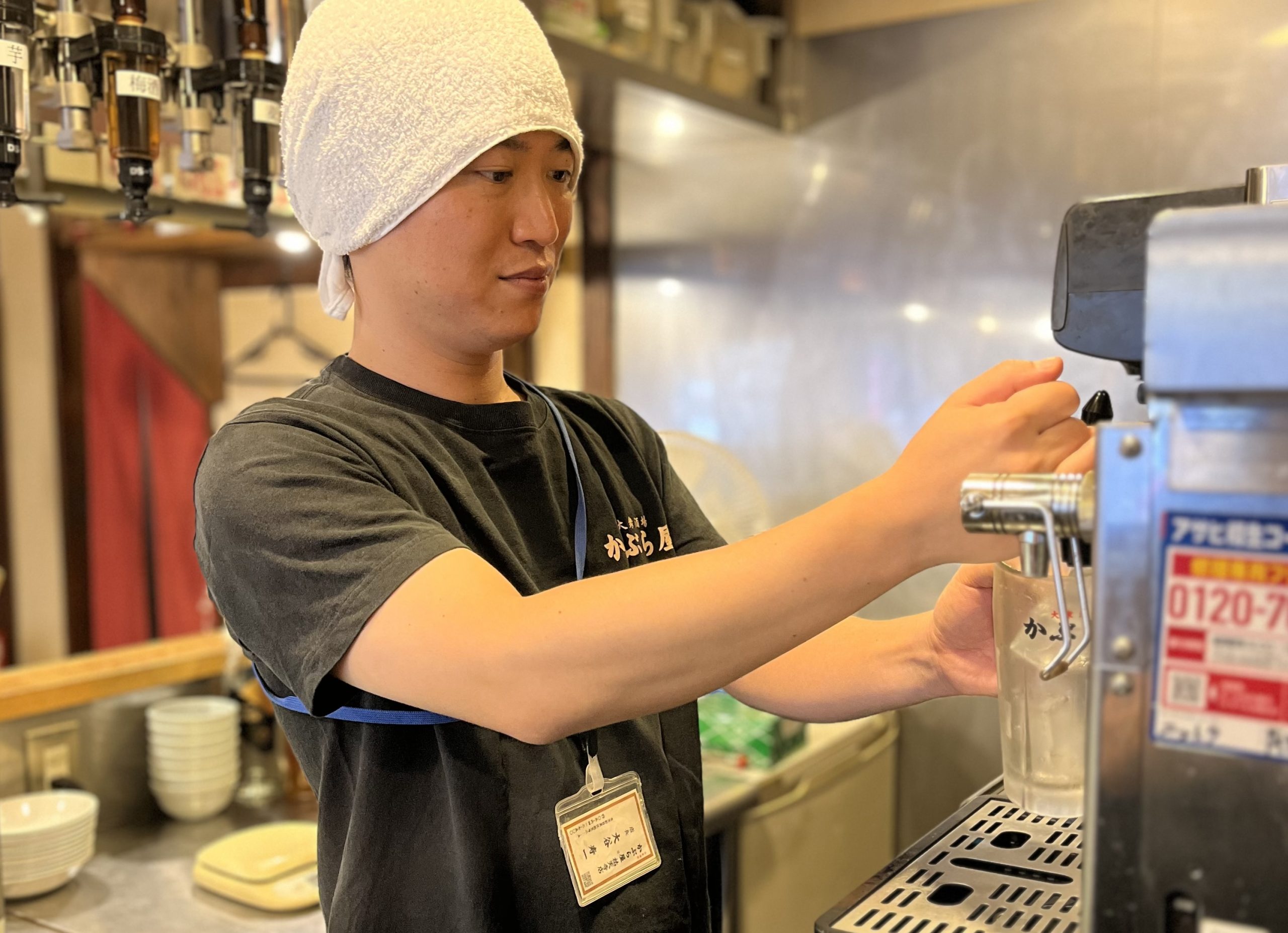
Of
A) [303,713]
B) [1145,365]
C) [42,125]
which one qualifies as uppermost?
[42,125]

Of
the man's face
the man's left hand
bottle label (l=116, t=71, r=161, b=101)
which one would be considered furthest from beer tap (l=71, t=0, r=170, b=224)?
the man's left hand

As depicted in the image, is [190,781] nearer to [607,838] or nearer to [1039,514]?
[607,838]

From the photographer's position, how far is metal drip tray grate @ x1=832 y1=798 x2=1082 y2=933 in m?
0.78

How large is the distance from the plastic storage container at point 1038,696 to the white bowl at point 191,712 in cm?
153

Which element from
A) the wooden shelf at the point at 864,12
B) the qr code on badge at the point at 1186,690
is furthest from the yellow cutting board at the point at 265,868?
the wooden shelf at the point at 864,12

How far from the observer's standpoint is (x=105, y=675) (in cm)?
204

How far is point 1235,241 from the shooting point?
0.54 metres

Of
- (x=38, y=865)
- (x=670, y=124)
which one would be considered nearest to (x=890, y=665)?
(x=38, y=865)

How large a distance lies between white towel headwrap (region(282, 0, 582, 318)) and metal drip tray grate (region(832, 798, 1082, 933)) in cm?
68

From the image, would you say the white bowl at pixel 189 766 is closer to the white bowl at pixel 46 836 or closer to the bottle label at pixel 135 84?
the white bowl at pixel 46 836

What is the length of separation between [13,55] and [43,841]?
1088 millimetres

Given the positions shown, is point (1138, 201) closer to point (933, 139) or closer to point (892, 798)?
point (933, 139)

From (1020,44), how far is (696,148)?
823mm

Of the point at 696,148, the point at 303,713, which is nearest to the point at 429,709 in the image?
the point at 303,713
